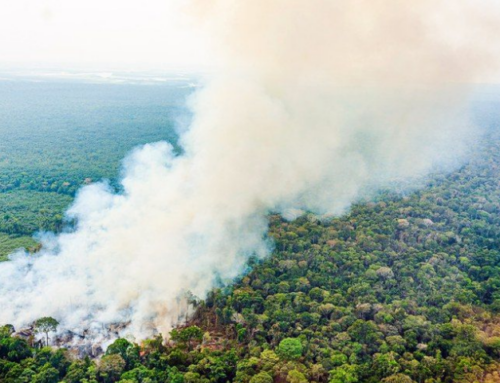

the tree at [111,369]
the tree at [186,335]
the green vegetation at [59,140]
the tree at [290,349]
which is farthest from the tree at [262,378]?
the green vegetation at [59,140]

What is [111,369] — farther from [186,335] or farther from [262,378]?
[262,378]

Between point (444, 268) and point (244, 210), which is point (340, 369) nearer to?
point (444, 268)

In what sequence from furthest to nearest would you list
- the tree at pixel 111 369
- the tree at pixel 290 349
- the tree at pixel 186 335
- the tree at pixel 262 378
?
the tree at pixel 186 335 → the tree at pixel 290 349 → the tree at pixel 111 369 → the tree at pixel 262 378

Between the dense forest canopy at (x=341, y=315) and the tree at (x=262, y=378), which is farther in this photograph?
the dense forest canopy at (x=341, y=315)

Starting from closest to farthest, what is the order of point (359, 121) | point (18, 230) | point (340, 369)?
point (340, 369) → point (18, 230) → point (359, 121)

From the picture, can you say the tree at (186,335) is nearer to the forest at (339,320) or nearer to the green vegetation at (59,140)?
the forest at (339,320)

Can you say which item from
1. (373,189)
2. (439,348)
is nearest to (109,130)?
(373,189)
